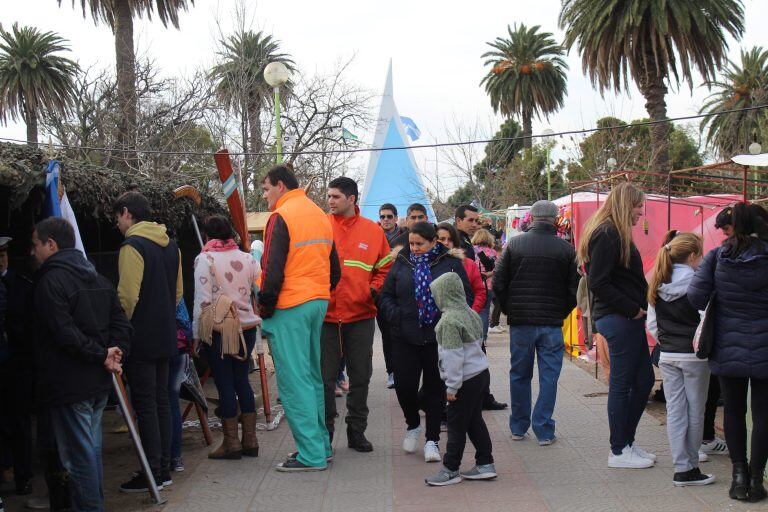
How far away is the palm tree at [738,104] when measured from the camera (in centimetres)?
3844

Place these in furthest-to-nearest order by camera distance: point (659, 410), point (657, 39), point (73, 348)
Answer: point (657, 39), point (659, 410), point (73, 348)

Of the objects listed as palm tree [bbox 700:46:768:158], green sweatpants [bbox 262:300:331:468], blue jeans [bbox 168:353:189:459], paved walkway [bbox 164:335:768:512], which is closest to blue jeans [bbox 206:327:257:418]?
blue jeans [bbox 168:353:189:459]

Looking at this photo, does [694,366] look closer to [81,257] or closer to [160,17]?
[81,257]

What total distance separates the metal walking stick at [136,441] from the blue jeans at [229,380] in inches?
38.1

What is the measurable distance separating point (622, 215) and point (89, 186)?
3.96 m

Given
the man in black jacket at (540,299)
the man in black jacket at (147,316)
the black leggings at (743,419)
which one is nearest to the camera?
the black leggings at (743,419)

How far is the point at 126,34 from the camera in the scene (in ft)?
63.7

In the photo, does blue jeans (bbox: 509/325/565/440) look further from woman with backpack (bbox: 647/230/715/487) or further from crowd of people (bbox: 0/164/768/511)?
woman with backpack (bbox: 647/230/715/487)

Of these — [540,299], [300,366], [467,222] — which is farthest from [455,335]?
[467,222]

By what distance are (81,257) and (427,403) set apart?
9.20ft

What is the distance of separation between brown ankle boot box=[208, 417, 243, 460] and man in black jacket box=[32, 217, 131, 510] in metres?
1.69

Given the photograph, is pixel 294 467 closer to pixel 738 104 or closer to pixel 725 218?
pixel 725 218

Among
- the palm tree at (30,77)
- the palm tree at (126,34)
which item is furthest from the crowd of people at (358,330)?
the palm tree at (30,77)

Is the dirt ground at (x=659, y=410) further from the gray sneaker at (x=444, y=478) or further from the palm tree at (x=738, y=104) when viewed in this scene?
the palm tree at (x=738, y=104)
